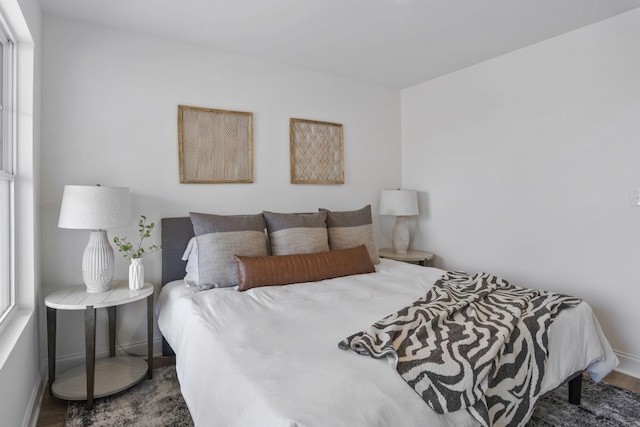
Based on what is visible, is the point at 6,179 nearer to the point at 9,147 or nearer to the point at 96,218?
the point at 9,147

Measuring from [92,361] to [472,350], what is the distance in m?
2.04

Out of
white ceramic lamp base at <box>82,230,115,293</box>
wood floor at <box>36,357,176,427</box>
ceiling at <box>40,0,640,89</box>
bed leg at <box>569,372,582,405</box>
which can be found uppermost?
ceiling at <box>40,0,640,89</box>

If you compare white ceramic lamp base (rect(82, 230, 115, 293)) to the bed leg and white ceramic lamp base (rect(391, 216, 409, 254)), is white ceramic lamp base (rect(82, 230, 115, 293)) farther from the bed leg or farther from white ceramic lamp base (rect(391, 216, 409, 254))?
the bed leg

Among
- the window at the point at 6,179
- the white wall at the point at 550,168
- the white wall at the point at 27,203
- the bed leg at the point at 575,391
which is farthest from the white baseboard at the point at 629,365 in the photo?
the window at the point at 6,179

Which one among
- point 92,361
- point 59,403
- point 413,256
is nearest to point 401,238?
point 413,256

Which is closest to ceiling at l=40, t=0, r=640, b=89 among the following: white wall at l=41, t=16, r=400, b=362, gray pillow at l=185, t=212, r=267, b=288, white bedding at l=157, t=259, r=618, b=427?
white wall at l=41, t=16, r=400, b=362

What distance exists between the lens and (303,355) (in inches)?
56.5

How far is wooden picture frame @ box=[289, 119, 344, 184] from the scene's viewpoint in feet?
11.7

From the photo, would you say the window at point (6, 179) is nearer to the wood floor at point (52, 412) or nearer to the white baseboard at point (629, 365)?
the wood floor at point (52, 412)

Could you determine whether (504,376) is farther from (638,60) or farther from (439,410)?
(638,60)

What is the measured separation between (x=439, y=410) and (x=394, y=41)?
106 inches

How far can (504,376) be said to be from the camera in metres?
1.53

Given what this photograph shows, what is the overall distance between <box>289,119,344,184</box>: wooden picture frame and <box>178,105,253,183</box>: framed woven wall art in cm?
47

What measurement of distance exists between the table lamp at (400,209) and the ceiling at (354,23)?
1.29m
